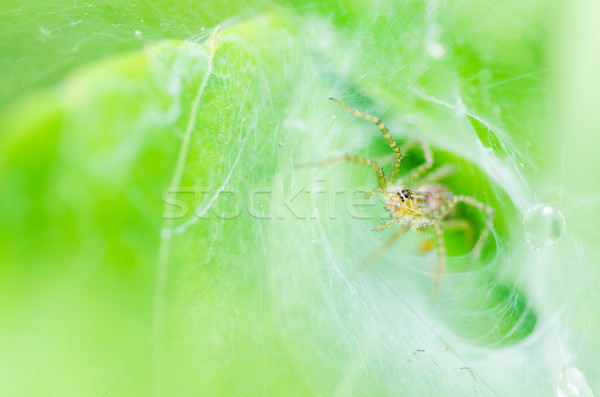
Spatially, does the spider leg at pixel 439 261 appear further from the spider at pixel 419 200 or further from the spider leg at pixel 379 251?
the spider leg at pixel 379 251

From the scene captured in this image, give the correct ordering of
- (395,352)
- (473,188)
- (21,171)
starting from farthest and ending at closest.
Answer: (473,188), (395,352), (21,171)

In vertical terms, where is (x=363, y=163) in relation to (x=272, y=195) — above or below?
above

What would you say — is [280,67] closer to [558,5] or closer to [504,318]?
[558,5]

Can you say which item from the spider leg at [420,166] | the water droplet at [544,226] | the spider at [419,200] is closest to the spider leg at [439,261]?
the spider at [419,200]

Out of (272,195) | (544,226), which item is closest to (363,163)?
(272,195)

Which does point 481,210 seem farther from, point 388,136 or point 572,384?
point 572,384

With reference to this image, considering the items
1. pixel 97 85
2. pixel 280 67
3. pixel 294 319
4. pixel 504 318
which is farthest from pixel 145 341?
pixel 504 318
